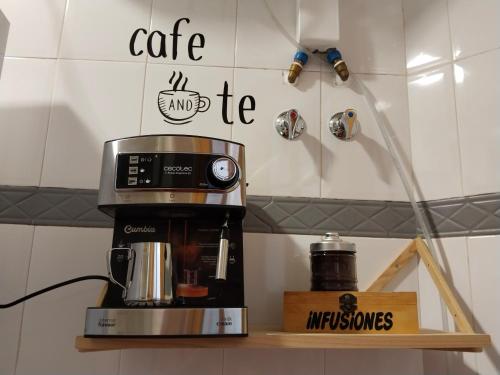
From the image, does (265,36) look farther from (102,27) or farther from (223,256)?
(223,256)

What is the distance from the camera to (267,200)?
3.21ft

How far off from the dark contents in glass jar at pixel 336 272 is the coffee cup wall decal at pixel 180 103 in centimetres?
47

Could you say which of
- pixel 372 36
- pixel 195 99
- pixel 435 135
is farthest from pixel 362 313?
pixel 372 36

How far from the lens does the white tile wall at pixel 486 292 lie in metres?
0.82

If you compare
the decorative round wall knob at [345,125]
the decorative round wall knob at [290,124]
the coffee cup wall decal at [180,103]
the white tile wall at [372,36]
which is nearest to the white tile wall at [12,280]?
the coffee cup wall decal at [180,103]

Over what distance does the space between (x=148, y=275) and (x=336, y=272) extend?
36cm

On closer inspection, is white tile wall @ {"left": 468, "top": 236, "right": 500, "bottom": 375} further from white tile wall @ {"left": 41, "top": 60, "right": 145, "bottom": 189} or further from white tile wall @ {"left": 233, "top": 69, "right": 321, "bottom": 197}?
white tile wall @ {"left": 41, "top": 60, "right": 145, "bottom": 189}

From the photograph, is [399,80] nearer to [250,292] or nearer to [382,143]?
[382,143]

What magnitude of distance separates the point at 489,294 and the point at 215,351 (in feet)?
1.98

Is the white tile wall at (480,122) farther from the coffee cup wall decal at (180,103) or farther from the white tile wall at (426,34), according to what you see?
the coffee cup wall decal at (180,103)

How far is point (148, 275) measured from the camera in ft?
2.19

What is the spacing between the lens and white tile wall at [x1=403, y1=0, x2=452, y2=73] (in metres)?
1.01

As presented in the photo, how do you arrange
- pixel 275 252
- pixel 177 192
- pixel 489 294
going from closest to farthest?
pixel 177 192, pixel 489 294, pixel 275 252

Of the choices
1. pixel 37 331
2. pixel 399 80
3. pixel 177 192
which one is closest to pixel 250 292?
pixel 177 192
